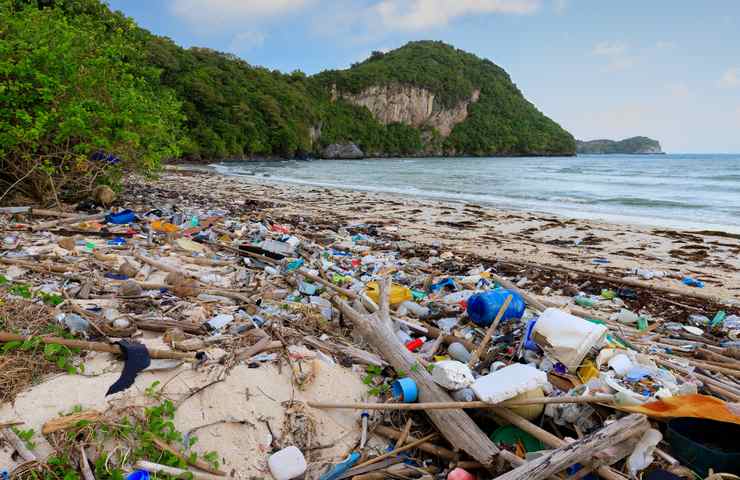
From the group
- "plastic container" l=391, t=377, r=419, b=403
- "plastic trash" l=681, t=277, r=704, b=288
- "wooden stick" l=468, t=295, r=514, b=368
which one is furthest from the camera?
"plastic trash" l=681, t=277, r=704, b=288

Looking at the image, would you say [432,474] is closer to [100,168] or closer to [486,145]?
[100,168]

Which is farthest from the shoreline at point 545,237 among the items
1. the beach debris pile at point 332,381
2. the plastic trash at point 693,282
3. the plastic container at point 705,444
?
the plastic container at point 705,444

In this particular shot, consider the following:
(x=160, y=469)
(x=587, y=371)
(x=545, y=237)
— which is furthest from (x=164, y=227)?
(x=545, y=237)

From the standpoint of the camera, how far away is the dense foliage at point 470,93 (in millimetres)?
107625

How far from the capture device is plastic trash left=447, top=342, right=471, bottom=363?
339cm

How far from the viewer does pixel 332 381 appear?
3.02m

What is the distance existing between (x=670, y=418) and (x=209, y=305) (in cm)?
342

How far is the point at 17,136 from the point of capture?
631 centimetres

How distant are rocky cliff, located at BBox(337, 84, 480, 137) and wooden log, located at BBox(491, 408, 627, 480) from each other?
10407 cm

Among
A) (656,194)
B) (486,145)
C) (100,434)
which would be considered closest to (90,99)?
(100,434)

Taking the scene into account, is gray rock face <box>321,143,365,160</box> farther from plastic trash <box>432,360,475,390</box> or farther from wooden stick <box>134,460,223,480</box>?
wooden stick <box>134,460,223,480</box>

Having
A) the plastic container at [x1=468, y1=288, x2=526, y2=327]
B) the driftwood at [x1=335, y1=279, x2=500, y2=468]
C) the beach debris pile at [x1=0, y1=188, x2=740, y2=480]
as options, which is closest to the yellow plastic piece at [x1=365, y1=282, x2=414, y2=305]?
the beach debris pile at [x1=0, y1=188, x2=740, y2=480]

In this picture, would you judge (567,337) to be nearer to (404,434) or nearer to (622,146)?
(404,434)

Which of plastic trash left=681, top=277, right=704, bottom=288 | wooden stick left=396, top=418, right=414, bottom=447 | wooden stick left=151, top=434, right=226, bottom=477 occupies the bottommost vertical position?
A: plastic trash left=681, top=277, right=704, bottom=288
